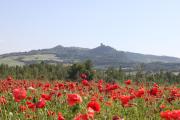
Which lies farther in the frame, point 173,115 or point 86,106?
point 86,106

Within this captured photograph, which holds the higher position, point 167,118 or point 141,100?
point 167,118

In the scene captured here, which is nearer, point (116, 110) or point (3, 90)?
point (116, 110)

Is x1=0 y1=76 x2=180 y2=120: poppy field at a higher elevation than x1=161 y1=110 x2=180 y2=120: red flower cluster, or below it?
below

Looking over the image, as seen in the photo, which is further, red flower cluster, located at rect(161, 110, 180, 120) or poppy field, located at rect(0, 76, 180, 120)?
poppy field, located at rect(0, 76, 180, 120)

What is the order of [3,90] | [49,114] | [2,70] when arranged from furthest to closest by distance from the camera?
[2,70], [3,90], [49,114]

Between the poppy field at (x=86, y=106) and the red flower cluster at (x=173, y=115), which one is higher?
the red flower cluster at (x=173, y=115)

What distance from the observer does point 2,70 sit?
59.7m

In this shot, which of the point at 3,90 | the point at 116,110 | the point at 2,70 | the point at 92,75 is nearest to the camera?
the point at 116,110

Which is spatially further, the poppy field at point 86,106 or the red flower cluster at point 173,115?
the poppy field at point 86,106

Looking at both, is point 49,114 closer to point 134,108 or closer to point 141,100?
point 134,108

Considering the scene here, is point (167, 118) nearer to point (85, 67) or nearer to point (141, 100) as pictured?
point (141, 100)

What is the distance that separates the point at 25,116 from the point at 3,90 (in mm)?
5166

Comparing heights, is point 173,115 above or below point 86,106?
above

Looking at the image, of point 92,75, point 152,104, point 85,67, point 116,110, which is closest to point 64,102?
point 116,110
